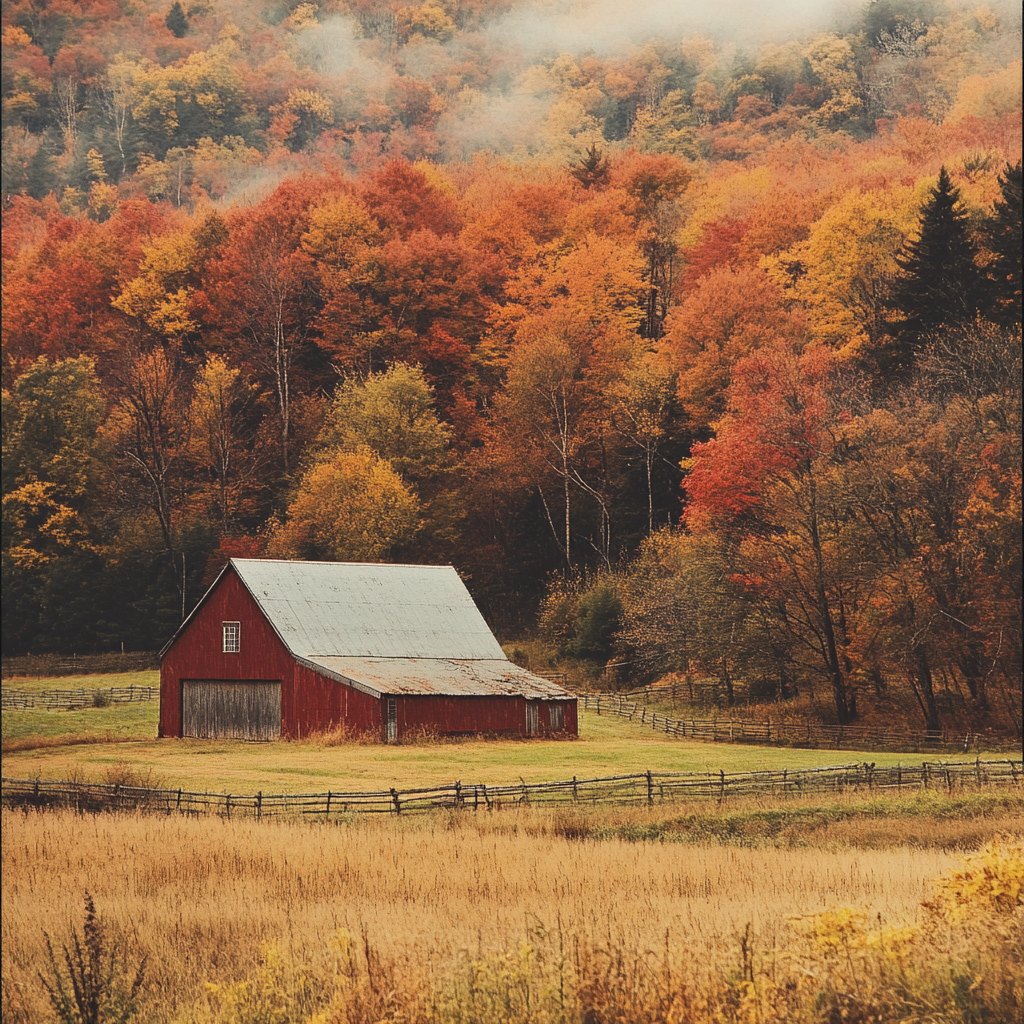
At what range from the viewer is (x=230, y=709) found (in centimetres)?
4403

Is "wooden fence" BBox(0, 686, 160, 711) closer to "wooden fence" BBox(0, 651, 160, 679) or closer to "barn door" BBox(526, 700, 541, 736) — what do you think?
"wooden fence" BBox(0, 651, 160, 679)

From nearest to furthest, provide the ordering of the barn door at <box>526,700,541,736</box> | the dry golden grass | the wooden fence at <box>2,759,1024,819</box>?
the dry golden grass < the wooden fence at <box>2,759,1024,819</box> < the barn door at <box>526,700,541,736</box>

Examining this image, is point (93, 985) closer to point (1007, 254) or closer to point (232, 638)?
point (232, 638)

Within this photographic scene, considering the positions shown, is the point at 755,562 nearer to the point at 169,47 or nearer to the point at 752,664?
the point at 752,664

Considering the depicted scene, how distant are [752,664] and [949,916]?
3599cm

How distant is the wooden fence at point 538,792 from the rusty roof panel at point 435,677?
12256 mm

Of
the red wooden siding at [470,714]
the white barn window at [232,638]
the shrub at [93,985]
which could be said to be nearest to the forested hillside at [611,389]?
the red wooden siding at [470,714]

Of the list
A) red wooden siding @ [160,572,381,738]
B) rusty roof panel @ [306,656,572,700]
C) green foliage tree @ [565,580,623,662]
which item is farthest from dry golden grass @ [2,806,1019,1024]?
green foliage tree @ [565,580,623,662]

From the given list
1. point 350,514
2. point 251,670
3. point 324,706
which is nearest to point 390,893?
point 324,706

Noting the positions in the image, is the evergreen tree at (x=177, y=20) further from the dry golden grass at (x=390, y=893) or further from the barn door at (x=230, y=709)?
the dry golden grass at (x=390, y=893)

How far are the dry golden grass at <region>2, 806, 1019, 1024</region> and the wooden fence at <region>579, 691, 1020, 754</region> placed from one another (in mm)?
19630

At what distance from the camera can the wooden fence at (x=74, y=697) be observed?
50.7m

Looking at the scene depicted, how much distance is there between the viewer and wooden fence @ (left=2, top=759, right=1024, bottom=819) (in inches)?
1030

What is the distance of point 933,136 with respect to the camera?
268ft
